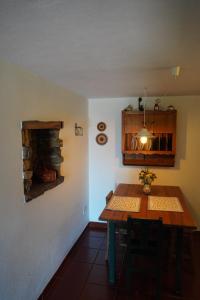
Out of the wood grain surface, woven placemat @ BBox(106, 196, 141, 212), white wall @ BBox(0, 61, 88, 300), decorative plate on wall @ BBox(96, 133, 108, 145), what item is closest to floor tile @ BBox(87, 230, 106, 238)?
white wall @ BBox(0, 61, 88, 300)

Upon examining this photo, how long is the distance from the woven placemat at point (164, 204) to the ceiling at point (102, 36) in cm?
143

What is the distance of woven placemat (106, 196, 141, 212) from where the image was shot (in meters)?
2.61

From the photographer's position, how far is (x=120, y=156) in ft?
12.9

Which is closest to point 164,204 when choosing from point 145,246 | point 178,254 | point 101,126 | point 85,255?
point 178,254

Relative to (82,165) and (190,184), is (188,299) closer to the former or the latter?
(190,184)

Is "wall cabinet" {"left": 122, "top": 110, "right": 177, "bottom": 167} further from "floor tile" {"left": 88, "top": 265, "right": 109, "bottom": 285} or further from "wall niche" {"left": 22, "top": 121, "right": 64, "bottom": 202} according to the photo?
"floor tile" {"left": 88, "top": 265, "right": 109, "bottom": 285}

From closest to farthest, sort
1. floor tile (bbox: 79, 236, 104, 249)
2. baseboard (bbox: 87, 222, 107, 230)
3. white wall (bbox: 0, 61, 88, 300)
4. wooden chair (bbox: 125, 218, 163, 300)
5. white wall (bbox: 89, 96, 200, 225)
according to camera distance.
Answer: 1. white wall (bbox: 0, 61, 88, 300)
2. wooden chair (bbox: 125, 218, 163, 300)
3. floor tile (bbox: 79, 236, 104, 249)
4. white wall (bbox: 89, 96, 200, 225)
5. baseboard (bbox: 87, 222, 107, 230)

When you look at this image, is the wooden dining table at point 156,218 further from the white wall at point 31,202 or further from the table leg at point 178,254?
the white wall at point 31,202

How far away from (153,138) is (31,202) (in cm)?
209

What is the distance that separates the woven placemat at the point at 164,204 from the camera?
264 cm

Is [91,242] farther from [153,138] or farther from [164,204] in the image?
[153,138]

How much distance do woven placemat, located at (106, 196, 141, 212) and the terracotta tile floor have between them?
84 cm

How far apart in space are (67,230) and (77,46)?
2.41 m

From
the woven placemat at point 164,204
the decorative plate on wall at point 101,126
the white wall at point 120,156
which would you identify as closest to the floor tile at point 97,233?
the white wall at point 120,156
